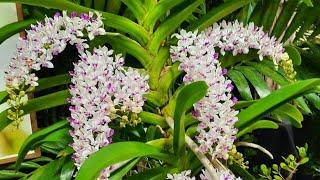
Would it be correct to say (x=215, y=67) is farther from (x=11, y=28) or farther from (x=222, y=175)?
(x=11, y=28)

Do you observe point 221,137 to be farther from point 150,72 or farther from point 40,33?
point 40,33

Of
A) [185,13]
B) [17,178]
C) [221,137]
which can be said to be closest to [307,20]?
[185,13]

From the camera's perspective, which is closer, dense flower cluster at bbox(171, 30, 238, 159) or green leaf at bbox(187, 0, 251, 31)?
dense flower cluster at bbox(171, 30, 238, 159)

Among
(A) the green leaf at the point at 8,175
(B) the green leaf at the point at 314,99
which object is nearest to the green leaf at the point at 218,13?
(B) the green leaf at the point at 314,99

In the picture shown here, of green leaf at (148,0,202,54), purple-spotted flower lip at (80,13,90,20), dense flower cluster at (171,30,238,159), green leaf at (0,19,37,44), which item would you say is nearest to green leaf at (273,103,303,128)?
dense flower cluster at (171,30,238,159)

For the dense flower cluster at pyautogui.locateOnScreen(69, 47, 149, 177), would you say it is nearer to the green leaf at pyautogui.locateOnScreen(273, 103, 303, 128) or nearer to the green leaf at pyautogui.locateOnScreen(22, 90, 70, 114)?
the green leaf at pyautogui.locateOnScreen(22, 90, 70, 114)

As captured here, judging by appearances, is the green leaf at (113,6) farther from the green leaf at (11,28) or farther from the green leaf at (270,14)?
the green leaf at (270,14)
